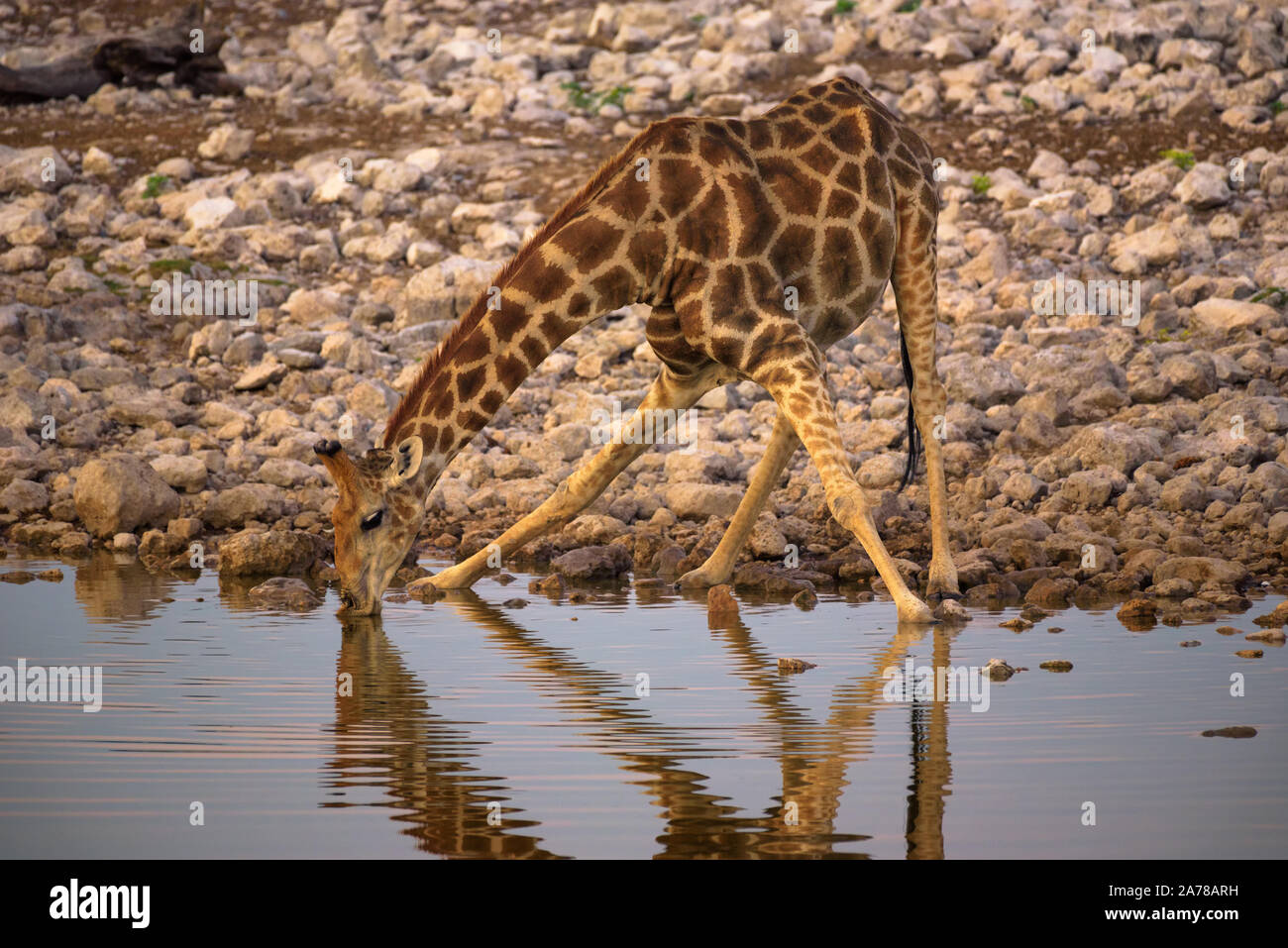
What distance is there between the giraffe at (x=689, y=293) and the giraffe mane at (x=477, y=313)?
10 mm

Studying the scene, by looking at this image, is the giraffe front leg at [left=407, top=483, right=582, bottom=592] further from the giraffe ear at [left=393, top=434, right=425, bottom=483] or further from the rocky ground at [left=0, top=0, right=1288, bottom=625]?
the giraffe ear at [left=393, top=434, right=425, bottom=483]

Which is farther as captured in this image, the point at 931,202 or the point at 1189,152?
the point at 1189,152

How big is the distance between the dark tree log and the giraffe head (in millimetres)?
15137

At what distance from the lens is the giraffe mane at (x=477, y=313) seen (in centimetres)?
927

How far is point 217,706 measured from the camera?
22.3 ft

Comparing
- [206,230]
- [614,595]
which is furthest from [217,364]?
[614,595]

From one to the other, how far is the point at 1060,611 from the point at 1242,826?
4263 mm

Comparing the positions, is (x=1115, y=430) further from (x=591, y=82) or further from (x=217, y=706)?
(x=591, y=82)

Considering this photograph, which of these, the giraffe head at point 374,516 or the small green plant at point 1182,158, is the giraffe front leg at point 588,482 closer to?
the giraffe head at point 374,516

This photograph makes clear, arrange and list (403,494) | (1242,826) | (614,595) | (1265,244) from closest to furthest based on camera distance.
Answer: (1242,826) → (403,494) → (614,595) → (1265,244)

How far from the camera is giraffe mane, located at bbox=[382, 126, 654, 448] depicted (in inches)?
365

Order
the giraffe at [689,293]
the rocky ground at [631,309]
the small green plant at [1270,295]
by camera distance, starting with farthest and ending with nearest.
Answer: the small green plant at [1270,295] < the rocky ground at [631,309] < the giraffe at [689,293]

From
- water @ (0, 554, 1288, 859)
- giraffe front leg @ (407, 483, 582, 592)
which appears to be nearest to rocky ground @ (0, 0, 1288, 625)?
giraffe front leg @ (407, 483, 582, 592)

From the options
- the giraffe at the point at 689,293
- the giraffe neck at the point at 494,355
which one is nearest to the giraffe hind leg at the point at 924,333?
the giraffe at the point at 689,293
